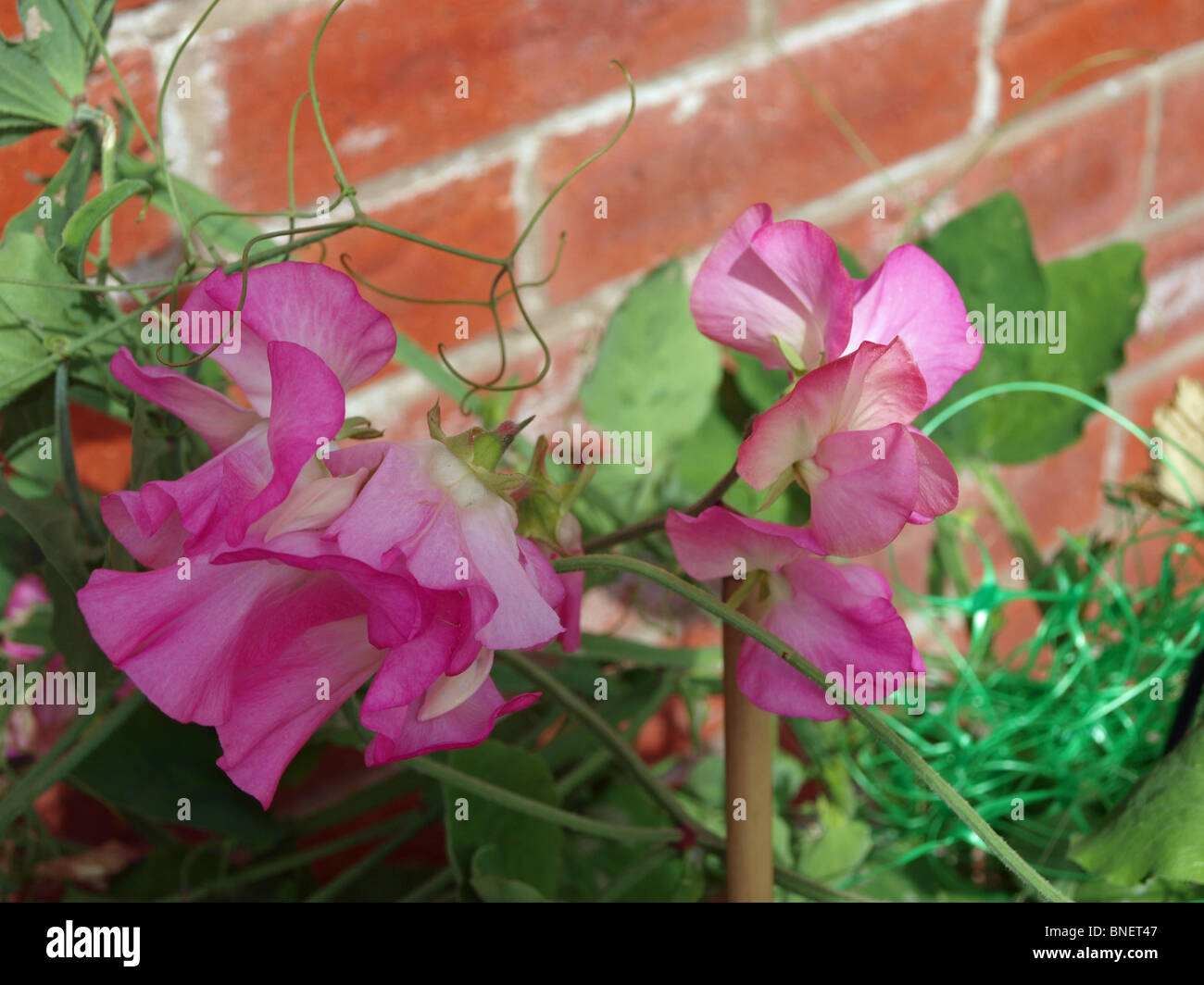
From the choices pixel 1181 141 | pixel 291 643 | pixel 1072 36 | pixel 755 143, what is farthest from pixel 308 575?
pixel 1181 141

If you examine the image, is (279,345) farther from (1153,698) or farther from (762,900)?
(1153,698)

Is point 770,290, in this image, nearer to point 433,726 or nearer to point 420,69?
point 433,726

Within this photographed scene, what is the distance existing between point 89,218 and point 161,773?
239 millimetres

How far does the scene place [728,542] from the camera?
28 cm

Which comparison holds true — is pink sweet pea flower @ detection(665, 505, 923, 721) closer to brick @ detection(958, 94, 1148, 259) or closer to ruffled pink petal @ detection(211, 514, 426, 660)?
ruffled pink petal @ detection(211, 514, 426, 660)

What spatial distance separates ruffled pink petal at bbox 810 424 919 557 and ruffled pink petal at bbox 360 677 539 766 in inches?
3.0

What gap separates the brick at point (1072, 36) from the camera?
2.44 ft

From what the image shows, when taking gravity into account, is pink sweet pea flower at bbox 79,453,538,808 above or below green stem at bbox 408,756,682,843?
above

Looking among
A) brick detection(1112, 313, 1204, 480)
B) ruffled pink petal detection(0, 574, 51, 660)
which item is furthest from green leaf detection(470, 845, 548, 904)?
brick detection(1112, 313, 1204, 480)

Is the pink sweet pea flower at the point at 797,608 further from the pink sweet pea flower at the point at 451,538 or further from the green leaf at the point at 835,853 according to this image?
the green leaf at the point at 835,853

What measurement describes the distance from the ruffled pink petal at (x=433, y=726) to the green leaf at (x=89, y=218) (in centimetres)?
16

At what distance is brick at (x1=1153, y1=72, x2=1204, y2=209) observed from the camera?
2.77ft
